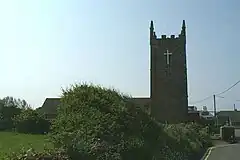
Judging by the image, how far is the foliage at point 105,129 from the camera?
14.4 meters

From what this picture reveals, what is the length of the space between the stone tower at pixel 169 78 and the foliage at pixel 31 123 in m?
31.6

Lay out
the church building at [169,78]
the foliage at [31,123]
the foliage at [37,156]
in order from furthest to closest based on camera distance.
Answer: the church building at [169,78] → the foliage at [31,123] → the foliage at [37,156]

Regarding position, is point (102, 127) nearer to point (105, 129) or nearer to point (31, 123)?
point (105, 129)

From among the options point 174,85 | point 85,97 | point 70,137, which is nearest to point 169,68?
point 174,85

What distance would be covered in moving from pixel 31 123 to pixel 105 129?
2783 centimetres

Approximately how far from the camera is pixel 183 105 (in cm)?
7288

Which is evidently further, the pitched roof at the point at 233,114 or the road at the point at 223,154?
the pitched roof at the point at 233,114

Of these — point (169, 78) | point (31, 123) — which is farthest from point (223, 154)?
point (169, 78)

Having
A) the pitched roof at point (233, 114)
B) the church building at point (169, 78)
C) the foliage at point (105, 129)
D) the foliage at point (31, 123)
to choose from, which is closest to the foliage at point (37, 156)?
the foliage at point (105, 129)

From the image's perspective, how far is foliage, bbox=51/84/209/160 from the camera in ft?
47.2

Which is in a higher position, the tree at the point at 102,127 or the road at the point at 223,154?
the tree at the point at 102,127

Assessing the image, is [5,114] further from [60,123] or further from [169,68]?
[60,123]

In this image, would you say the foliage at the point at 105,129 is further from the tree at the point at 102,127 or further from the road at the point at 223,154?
the road at the point at 223,154

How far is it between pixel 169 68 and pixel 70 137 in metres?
59.1
